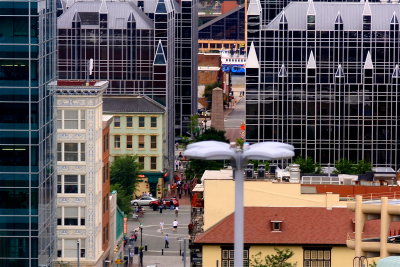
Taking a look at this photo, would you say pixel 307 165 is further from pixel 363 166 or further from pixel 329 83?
pixel 329 83

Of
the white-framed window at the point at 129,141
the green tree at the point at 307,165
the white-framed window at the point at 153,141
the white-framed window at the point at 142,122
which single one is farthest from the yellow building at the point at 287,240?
the white-framed window at the point at 153,141

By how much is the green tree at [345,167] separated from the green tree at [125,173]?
18841mm

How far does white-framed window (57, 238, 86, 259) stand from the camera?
390ft

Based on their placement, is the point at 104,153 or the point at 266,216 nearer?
the point at 266,216

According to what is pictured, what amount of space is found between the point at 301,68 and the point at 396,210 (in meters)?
96.8

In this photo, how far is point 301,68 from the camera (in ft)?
602

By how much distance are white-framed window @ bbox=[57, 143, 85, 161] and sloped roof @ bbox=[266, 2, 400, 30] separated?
65020 millimetres

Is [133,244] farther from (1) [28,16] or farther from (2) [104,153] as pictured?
(1) [28,16]

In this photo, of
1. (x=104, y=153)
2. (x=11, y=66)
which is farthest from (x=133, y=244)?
(x=11, y=66)

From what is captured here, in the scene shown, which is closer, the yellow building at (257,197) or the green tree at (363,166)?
the yellow building at (257,197)

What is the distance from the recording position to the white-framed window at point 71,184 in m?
118

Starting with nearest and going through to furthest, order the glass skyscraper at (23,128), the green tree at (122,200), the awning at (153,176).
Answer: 1. the glass skyscraper at (23,128)
2. the green tree at (122,200)
3. the awning at (153,176)

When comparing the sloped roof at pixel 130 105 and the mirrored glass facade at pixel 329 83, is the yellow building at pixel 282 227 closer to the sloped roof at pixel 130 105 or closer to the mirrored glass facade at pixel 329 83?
the mirrored glass facade at pixel 329 83

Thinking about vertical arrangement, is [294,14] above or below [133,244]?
above
